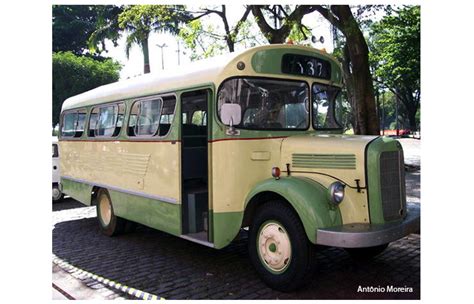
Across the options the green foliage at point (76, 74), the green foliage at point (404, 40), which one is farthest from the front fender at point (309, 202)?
the green foliage at point (404, 40)

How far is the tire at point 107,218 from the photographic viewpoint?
24.5ft

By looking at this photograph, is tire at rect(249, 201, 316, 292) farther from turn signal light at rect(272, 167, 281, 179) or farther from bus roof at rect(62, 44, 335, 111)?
bus roof at rect(62, 44, 335, 111)

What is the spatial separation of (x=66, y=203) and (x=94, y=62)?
4783mm

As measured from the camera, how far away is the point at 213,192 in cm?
520

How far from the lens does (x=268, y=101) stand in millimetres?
5230

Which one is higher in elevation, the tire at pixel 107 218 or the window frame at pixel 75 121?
the window frame at pixel 75 121

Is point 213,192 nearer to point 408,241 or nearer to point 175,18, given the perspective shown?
point 408,241

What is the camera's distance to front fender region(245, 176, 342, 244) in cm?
428

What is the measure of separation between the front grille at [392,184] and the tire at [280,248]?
93cm

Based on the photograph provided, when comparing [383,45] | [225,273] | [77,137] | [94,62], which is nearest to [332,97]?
[225,273]

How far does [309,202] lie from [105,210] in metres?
4.75

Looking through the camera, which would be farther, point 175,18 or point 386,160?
point 175,18

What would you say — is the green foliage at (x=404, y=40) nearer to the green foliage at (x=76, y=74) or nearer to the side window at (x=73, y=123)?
the green foliage at (x=76, y=74)

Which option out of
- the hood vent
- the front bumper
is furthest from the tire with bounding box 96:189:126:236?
the front bumper
